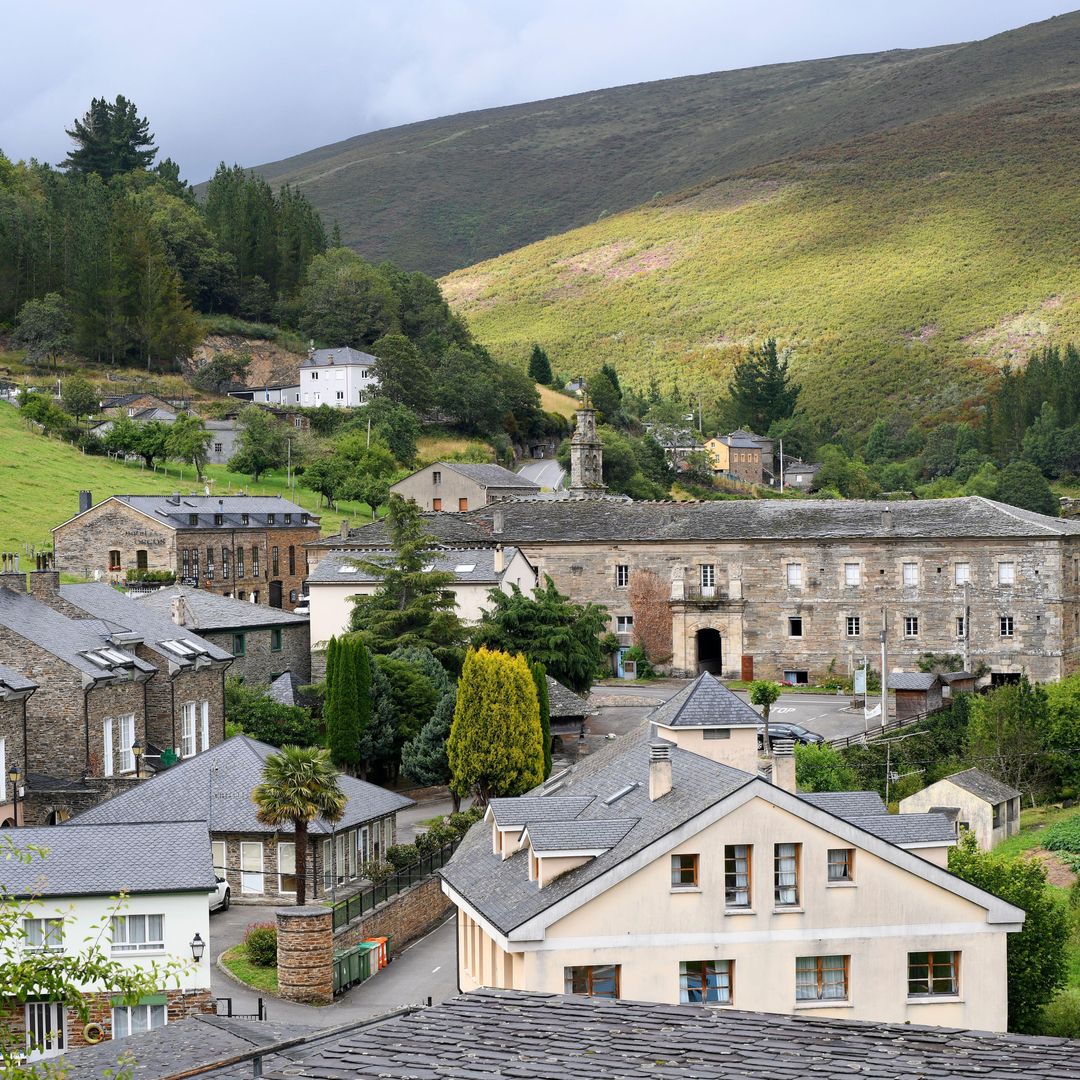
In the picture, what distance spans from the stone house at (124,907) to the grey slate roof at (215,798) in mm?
6647

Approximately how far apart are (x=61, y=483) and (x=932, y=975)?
71596 millimetres

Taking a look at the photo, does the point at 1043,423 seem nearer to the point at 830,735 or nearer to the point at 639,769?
the point at 830,735

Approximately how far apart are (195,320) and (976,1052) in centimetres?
12159

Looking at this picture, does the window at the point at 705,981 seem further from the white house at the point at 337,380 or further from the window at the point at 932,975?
the white house at the point at 337,380

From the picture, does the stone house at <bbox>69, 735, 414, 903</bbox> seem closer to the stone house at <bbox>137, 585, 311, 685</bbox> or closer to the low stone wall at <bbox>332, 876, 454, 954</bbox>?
the low stone wall at <bbox>332, 876, 454, 954</bbox>

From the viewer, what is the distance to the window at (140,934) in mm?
27953

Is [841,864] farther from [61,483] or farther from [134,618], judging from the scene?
[61,483]

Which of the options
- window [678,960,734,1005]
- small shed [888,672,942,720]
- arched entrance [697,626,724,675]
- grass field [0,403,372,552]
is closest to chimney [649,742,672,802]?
window [678,960,734,1005]

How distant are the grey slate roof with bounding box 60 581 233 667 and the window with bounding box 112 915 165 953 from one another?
18899 millimetres

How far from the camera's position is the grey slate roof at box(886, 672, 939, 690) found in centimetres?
6562

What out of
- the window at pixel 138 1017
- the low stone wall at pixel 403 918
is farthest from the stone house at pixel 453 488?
the window at pixel 138 1017

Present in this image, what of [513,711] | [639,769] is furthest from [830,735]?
[639,769]

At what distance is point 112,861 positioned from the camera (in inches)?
1136

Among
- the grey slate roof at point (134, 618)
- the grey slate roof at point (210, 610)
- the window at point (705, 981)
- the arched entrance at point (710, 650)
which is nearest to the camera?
the window at point (705, 981)
